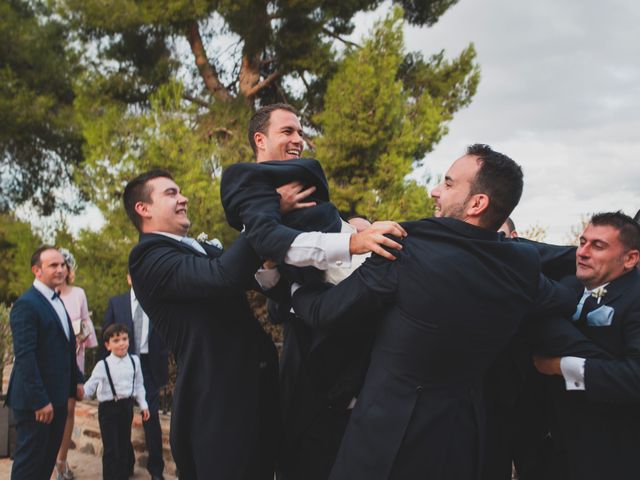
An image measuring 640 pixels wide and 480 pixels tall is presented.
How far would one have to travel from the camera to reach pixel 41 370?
4699 millimetres

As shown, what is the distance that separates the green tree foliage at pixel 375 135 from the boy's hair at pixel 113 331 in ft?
22.6

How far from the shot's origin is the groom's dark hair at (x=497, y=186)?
234 cm

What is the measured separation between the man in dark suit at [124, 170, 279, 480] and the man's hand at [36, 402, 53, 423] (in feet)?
6.17

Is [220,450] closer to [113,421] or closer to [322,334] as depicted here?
[322,334]

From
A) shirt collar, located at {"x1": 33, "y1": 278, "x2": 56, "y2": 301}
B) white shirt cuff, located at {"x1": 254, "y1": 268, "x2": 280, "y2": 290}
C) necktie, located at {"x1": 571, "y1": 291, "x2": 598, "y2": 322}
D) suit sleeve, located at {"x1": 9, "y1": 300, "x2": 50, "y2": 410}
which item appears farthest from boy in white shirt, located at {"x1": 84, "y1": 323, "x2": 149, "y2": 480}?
necktie, located at {"x1": 571, "y1": 291, "x2": 598, "y2": 322}

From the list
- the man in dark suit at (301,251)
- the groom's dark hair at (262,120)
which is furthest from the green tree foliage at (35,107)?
the man in dark suit at (301,251)

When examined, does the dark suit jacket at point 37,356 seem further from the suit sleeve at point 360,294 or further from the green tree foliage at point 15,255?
the green tree foliage at point 15,255

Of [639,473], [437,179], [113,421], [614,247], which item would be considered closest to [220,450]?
[639,473]

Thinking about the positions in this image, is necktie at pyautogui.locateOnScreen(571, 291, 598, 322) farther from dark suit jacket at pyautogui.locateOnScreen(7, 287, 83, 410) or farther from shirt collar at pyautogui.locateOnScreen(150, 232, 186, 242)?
dark suit jacket at pyautogui.locateOnScreen(7, 287, 83, 410)

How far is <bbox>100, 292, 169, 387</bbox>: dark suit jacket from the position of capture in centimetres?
626

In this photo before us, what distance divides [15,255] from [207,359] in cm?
1518

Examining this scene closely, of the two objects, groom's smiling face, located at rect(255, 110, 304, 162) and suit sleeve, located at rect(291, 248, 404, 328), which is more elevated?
groom's smiling face, located at rect(255, 110, 304, 162)

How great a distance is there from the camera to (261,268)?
2.82 m

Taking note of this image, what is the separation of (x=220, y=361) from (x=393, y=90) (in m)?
10.2
